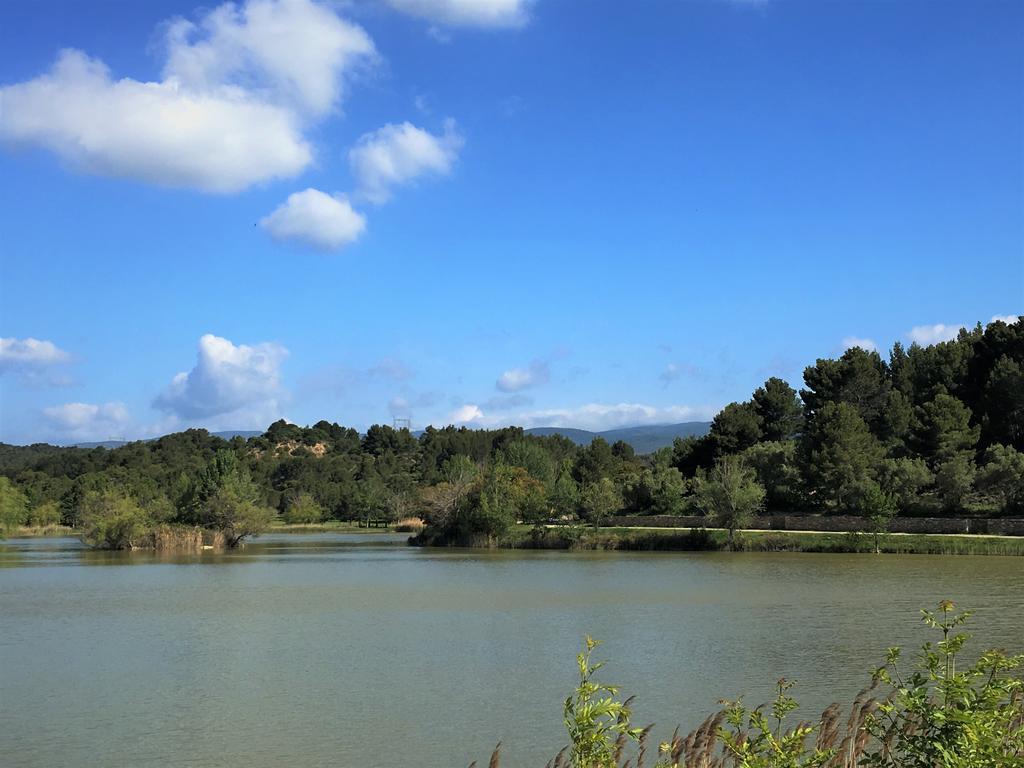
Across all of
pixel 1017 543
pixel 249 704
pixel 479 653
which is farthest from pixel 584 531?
pixel 249 704

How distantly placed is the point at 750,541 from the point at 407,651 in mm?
41986

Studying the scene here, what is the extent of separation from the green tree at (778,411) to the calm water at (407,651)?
156ft

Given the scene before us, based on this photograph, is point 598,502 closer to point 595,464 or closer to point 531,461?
point 531,461

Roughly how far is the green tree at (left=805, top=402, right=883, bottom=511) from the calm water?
19.3 meters

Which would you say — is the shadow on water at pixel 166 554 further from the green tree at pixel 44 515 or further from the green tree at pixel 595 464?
the green tree at pixel 595 464

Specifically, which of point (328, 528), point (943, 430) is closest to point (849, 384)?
point (943, 430)

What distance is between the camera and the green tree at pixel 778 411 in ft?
305

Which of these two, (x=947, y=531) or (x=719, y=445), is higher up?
(x=719, y=445)

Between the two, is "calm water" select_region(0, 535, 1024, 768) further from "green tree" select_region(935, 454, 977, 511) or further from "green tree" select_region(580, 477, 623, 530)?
"green tree" select_region(580, 477, 623, 530)

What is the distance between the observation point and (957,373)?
252 feet

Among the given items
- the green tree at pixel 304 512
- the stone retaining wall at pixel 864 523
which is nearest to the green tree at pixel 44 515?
the green tree at pixel 304 512

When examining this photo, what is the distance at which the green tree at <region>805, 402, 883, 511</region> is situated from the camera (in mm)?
64688

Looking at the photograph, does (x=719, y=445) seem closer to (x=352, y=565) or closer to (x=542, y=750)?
(x=352, y=565)

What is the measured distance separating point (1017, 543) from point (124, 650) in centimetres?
4408
